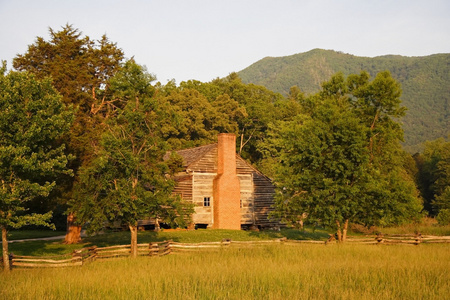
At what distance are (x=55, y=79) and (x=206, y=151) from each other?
57.1 ft

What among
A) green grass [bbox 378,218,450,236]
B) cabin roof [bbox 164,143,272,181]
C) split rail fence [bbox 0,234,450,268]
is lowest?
green grass [bbox 378,218,450,236]

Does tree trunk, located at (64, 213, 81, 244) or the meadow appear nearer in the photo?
the meadow

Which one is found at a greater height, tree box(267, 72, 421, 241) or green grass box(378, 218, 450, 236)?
tree box(267, 72, 421, 241)

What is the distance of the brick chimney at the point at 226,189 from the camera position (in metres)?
44.5

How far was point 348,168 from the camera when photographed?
2917 centimetres

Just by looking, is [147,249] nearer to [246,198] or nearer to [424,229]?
[246,198]

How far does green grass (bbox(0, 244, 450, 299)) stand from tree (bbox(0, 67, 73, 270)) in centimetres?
263

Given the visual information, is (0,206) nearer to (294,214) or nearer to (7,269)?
(7,269)

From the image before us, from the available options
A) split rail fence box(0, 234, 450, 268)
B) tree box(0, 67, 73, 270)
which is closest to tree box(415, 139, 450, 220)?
split rail fence box(0, 234, 450, 268)

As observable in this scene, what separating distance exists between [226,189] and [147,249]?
743 inches

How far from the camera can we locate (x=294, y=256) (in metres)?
23.8

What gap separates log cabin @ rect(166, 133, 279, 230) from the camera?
1756 inches

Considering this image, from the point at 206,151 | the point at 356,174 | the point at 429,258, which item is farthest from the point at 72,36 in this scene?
the point at 429,258

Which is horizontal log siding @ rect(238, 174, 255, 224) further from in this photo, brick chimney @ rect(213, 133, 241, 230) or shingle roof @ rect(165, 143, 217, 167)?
shingle roof @ rect(165, 143, 217, 167)
